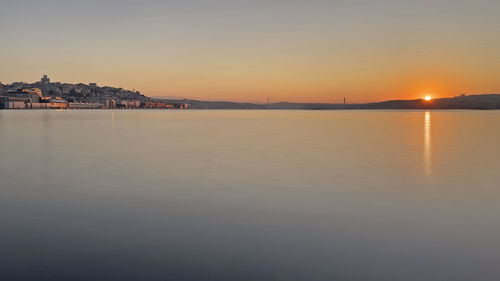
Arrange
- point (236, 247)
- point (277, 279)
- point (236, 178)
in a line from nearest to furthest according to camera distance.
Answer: point (277, 279)
point (236, 247)
point (236, 178)

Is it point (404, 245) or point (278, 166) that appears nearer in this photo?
point (404, 245)

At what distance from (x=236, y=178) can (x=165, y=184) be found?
80.5 inches

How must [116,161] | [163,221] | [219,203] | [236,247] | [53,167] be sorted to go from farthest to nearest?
1. [116,161]
2. [53,167]
3. [219,203]
4. [163,221]
5. [236,247]

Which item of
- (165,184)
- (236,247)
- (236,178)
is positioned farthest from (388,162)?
(236,247)

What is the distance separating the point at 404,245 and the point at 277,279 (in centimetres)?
215

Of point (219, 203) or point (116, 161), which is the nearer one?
point (219, 203)

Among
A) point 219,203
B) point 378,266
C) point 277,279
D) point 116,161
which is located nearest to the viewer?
point 277,279

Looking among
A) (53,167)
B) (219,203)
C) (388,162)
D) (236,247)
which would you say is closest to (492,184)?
(388,162)

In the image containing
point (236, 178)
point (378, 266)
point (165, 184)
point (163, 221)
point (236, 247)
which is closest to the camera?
point (378, 266)

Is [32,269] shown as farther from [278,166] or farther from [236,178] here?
[278,166]

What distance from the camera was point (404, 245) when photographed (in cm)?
555

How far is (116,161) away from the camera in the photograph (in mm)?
14648

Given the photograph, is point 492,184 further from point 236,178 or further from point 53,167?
point 53,167

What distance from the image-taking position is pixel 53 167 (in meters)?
13.1
